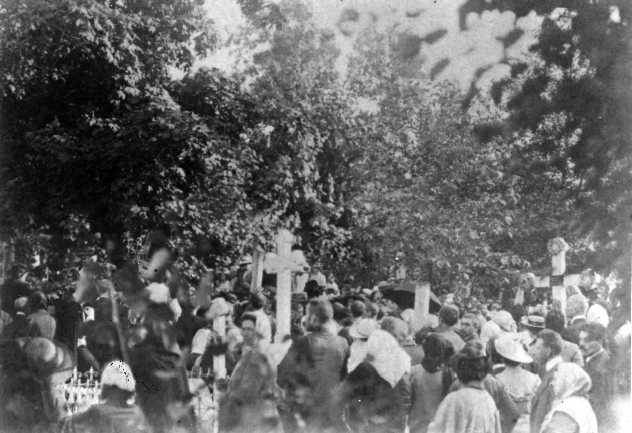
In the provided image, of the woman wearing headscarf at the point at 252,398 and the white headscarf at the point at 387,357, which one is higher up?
the white headscarf at the point at 387,357

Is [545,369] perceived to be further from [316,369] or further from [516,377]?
[316,369]

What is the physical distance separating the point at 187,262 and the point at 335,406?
20.5 feet

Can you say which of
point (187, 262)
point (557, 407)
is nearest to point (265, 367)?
point (557, 407)

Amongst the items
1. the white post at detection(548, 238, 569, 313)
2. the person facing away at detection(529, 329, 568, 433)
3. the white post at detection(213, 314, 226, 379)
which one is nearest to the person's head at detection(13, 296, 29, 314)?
the white post at detection(213, 314, 226, 379)

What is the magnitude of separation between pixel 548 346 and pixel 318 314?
175cm

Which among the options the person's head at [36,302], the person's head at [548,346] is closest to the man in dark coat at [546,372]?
the person's head at [548,346]

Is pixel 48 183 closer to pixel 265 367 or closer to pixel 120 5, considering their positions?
pixel 120 5

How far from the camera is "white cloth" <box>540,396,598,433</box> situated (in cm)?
451

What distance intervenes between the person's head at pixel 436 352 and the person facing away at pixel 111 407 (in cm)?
223

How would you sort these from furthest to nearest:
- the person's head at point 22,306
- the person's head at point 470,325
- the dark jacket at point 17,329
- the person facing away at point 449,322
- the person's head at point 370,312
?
the person's head at point 22,306
the person's head at point 470,325
the person's head at point 370,312
the person facing away at point 449,322
the dark jacket at point 17,329

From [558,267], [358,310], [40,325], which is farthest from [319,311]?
[558,267]

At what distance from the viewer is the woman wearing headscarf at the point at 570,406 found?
4.52 metres

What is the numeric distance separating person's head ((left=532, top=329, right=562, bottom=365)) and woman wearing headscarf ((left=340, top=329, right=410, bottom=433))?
0.96m

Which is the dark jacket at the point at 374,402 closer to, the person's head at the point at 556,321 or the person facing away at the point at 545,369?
the person facing away at the point at 545,369
